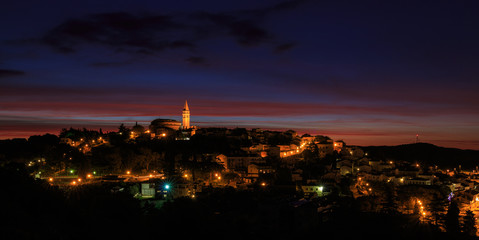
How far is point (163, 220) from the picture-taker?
15555 mm

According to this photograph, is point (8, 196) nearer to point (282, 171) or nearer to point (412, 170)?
point (282, 171)

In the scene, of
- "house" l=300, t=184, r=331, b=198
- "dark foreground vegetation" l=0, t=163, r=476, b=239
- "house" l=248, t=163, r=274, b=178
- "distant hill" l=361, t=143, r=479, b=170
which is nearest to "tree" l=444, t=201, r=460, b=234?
"dark foreground vegetation" l=0, t=163, r=476, b=239

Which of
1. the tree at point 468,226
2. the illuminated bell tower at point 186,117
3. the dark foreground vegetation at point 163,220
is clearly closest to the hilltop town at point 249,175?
the tree at point 468,226

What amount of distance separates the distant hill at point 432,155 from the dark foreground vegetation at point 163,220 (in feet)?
172

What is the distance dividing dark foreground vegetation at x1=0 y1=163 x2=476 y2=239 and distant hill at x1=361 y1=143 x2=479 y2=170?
52309 mm

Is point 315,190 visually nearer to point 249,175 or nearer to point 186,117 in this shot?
point 249,175

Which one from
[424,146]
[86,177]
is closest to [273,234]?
[86,177]

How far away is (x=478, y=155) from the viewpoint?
76375 millimetres

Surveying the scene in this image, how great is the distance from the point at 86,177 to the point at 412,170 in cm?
3302

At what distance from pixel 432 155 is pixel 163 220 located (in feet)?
237

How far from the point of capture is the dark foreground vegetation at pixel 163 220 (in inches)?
492

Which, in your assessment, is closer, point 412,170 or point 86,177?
point 86,177

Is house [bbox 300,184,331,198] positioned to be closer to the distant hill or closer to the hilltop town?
the hilltop town

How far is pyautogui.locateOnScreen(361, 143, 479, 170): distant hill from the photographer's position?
67.2m
